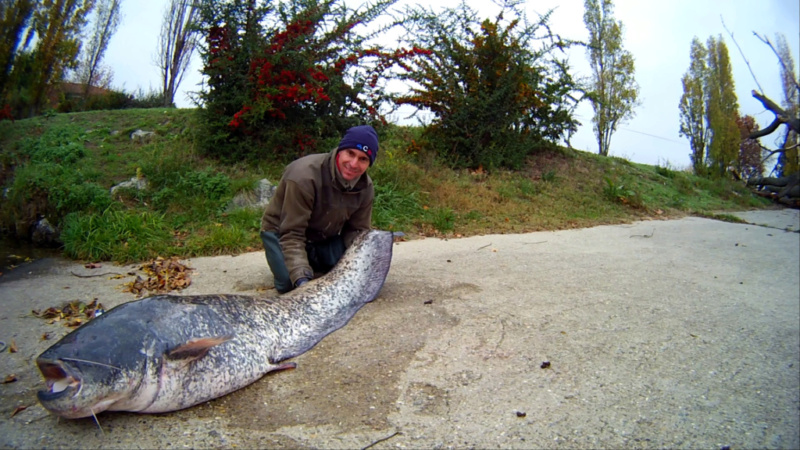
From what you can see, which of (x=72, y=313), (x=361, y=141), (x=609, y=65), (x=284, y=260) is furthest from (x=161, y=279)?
(x=609, y=65)

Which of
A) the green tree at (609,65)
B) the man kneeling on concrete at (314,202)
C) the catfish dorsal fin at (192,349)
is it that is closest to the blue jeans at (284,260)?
the man kneeling on concrete at (314,202)

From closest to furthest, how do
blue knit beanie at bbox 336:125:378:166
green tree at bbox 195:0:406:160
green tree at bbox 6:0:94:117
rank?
blue knit beanie at bbox 336:125:378:166 → green tree at bbox 195:0:406:160 → green tree at bbox 6:0:94:117

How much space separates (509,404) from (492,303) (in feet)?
4.87

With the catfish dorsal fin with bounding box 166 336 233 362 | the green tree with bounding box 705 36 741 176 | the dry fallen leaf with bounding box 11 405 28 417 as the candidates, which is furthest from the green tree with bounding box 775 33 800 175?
the dry fallen leaf with bounding box 11 405 28 417

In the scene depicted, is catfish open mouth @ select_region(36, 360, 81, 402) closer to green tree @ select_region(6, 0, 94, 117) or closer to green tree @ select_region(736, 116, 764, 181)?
green tree @ select_region(736, 116, 764, 181)

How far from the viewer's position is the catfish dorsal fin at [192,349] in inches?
88.0

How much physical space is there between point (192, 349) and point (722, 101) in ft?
13.1

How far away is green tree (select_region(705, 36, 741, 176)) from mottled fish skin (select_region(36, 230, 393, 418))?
3.31 meters

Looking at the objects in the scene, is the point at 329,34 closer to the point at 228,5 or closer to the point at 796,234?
the point at 228,5

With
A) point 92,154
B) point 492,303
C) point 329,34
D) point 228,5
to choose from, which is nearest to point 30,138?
point 92,154

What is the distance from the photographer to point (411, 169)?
8.59m

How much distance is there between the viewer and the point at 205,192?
694 cm

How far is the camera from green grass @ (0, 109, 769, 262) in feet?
19.2

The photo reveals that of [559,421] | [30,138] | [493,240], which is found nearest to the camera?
[559,421]
